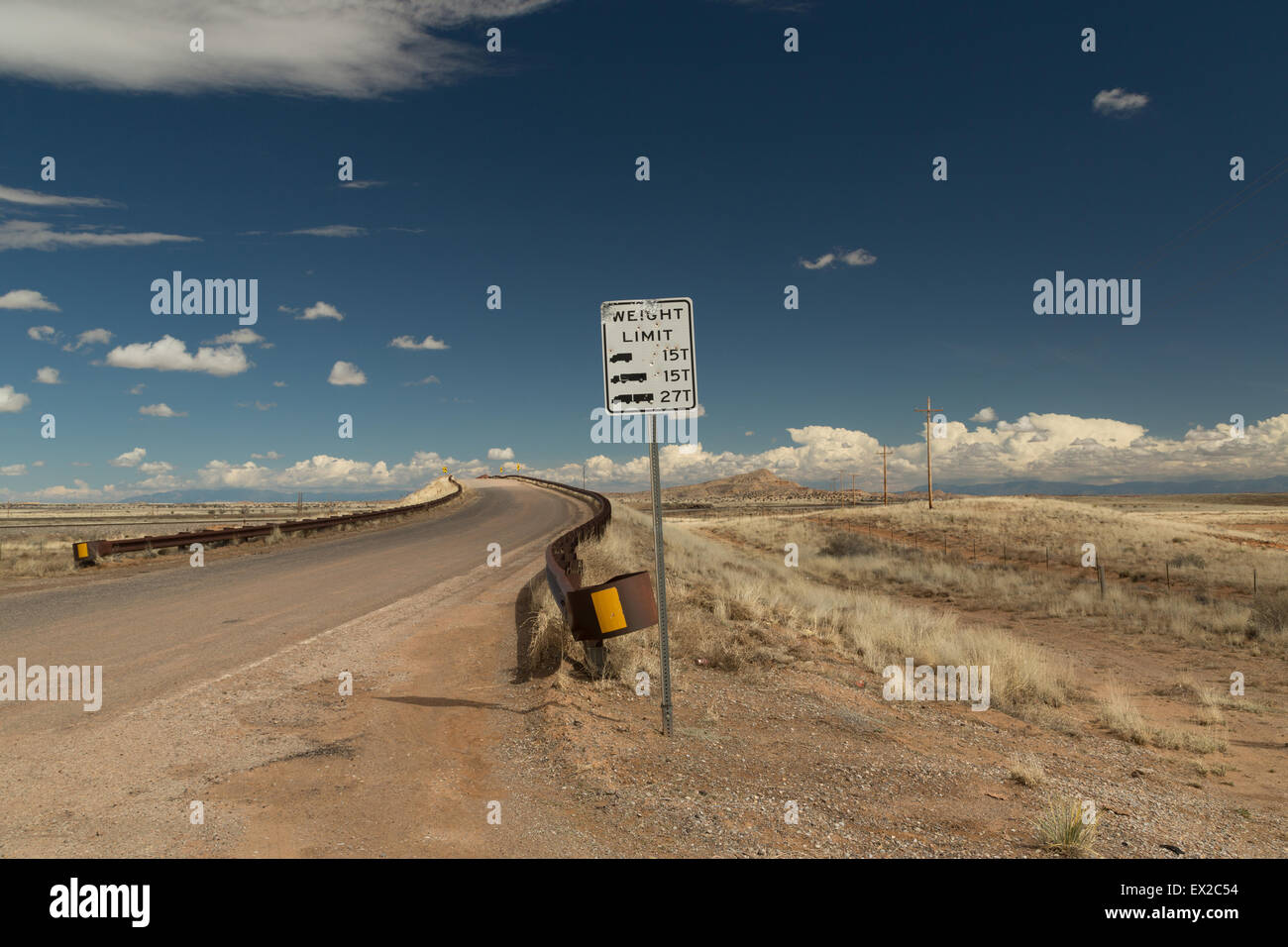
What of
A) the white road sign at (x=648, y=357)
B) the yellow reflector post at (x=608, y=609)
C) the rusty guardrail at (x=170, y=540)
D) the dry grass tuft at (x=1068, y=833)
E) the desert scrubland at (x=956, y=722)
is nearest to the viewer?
the dry grass tuft at (x=1068, y=833)

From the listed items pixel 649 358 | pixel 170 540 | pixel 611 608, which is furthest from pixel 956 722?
pixel 170 540

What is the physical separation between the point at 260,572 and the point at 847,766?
1436cm

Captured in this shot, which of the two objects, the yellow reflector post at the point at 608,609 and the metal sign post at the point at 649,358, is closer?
the metal sign post at the point at 649,358

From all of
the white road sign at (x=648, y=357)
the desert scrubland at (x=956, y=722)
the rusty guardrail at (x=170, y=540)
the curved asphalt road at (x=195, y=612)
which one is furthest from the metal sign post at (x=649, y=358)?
the rusty guardrail at (x=170, y=540)

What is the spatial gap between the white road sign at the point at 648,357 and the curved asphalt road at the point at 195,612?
5.34 meters

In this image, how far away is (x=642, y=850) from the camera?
386 cm

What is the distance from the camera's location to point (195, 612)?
11.0m

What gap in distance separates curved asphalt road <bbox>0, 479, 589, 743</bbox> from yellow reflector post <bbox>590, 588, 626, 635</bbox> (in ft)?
14.0

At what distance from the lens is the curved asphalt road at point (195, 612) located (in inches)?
293

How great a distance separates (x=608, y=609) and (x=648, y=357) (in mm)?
2436

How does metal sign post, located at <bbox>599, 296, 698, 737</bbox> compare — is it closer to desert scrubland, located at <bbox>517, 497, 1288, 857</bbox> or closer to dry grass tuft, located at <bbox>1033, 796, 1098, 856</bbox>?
desert scrubland, located at <bbox>517, 497, 1288, 857</bbox>

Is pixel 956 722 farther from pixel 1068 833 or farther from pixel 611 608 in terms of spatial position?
pixel 611 608

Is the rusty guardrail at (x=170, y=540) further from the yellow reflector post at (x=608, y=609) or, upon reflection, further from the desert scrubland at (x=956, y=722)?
the yellow reflector post at (x=608, y=609)

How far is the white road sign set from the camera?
223 inches
